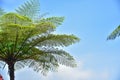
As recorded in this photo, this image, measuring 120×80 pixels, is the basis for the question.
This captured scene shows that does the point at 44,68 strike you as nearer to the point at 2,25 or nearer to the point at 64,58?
the point at 64,58

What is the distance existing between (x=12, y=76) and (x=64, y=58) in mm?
2505

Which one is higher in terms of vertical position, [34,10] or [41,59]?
[34,10]

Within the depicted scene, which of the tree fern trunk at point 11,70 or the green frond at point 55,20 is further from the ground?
the green frond at point 55,20

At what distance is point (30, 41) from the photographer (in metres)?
17.6

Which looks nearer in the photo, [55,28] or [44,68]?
[55,28]

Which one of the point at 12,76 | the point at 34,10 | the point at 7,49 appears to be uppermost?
the point at 34,10

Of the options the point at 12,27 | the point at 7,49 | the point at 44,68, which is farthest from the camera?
the point at 44,68

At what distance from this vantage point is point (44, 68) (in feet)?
61.1

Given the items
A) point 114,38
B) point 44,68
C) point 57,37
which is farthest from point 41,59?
point 114,38

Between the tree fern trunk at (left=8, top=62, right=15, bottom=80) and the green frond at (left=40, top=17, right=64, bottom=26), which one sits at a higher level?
the green frond at (left=40, top=17, right=64, bottom=26)

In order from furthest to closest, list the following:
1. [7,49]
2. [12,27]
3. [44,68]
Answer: [44,68], [7,49], [12,27]

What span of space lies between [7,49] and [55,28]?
2.32m

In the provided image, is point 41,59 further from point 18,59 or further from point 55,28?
point 55,28

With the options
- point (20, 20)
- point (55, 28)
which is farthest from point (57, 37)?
point (20, 20)
